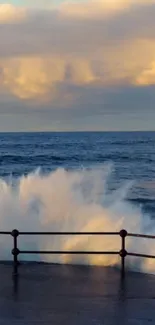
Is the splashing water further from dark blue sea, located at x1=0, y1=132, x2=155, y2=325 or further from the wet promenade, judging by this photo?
the wet promenade

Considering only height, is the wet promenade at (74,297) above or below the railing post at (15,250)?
below

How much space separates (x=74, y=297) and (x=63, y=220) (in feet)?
22.9

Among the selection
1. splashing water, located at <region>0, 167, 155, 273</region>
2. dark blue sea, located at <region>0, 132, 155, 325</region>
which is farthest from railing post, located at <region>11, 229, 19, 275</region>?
splashing water, located at <region>0, 167, 155, 273</region>

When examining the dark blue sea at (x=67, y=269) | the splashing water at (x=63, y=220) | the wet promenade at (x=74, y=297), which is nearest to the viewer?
the wet promenade at (x=74, y=297)

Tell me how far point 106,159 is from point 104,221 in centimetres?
4951

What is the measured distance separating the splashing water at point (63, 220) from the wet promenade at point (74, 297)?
1407 millimetres

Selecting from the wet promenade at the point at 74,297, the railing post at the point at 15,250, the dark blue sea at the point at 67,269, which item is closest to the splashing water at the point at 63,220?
the dark blue sea at the point at 67,269

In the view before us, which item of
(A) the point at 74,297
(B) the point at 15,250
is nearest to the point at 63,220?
(B) the point at 15,250

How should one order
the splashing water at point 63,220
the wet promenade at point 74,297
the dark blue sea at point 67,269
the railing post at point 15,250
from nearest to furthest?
the wet promenade at point 74,297, the dark blue sea at point 67,269, the railing post at point 15,250, the splashing water at point 63,220

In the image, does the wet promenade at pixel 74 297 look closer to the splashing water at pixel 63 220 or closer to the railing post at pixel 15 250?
the railing post at pixel 15 250

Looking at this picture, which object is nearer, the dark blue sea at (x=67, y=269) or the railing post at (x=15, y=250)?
the dark blue sea at (x=67, y=269)

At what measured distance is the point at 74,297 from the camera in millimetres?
7477

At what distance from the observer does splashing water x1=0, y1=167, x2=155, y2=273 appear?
450 inches

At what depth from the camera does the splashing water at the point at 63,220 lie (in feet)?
37.5
